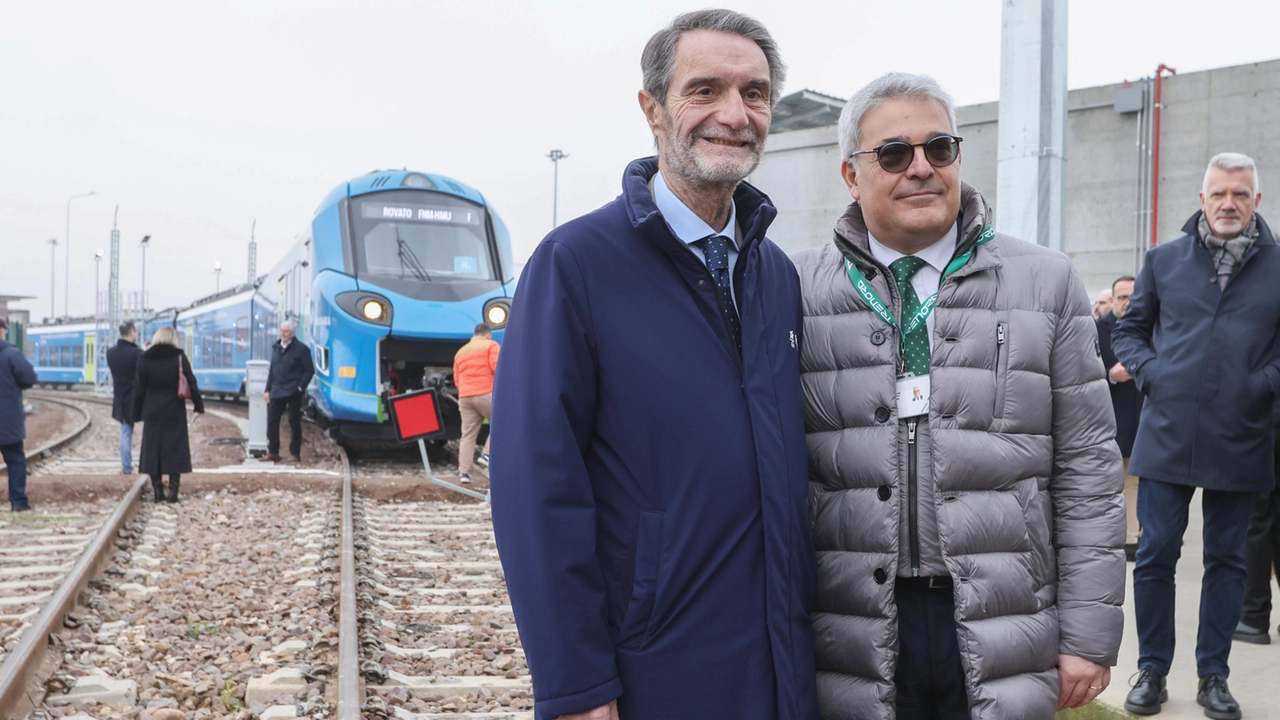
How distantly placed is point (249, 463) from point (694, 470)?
1244 cm

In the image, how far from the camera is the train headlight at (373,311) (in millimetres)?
12070

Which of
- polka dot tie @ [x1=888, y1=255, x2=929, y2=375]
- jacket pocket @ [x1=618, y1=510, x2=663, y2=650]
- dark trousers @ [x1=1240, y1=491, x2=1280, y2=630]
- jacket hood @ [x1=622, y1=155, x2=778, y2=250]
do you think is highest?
jacket hood @ [x1=622, y1=155, x2=778, y2=250]

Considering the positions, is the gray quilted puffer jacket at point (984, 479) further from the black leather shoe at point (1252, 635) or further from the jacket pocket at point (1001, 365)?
the black leather shoe at point (1252, 635)

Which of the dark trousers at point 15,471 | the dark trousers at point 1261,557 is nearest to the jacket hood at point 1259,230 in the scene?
the dark trousers at point 1261,557

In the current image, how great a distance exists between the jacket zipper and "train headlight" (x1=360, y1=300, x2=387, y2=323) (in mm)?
10455

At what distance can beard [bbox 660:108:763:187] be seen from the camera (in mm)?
2160

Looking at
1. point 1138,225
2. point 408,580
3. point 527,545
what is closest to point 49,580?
point 408,580

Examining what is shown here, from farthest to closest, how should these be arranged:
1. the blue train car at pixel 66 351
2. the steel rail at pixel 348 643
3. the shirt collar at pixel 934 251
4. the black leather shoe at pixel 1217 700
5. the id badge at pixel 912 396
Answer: the blue train car at pixel 66 351, the steel rail at pixel 348 643, the black leather shoe at pixel 1217 700, the shirt collar at pixel 934 251, the id badge at pixel 912 396

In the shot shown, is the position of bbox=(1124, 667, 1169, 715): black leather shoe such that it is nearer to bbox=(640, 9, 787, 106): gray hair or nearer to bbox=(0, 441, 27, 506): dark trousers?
bbox=(640, 9, 787, 106): gray hair

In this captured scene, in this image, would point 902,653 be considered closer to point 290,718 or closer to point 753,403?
point 753,403

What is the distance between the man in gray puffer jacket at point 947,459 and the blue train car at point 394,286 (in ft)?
33.9

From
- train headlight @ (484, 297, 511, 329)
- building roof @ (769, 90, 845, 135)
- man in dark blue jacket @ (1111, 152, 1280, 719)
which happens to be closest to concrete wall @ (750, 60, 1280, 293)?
building roof @ (769, 90, 845, 135)

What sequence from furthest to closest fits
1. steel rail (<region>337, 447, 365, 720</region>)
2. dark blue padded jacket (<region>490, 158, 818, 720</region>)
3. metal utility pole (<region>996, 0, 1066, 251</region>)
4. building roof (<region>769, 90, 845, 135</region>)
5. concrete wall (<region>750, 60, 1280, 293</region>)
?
1. building roof (<region>769, 90, 845, 135</region>)
2. concrete wall (<region>750, 60, 1280, 293</region>)
3. metal utility pole (<region>996, 0, 1066, 251</region>)
4. steel rail (<region>337, 447, 365, 720</region>)
5. dark blue padded jacket (<region>490, 158, 818, 720</region>)

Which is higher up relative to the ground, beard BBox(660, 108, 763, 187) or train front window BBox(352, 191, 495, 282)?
train front window BBox(352, 191, 495, 282)
